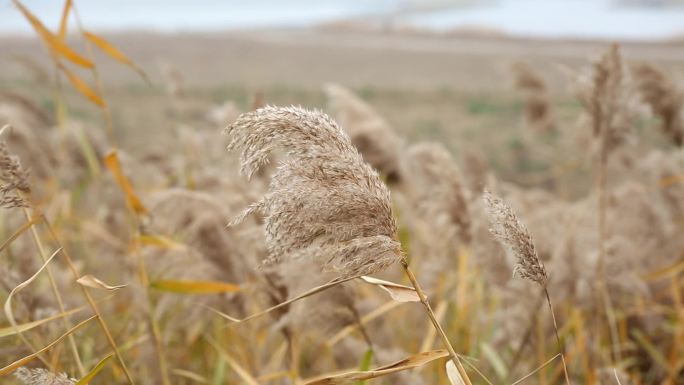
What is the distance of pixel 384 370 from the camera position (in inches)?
51.7

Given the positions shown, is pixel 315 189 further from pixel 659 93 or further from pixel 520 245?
pixel 659 93

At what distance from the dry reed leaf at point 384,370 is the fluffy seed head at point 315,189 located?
Result: 0.22m

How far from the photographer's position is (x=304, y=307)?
2000mm

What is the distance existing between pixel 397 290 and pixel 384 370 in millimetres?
181

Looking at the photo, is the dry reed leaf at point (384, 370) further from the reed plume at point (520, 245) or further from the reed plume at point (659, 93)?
the reed plume at point (659, 93)

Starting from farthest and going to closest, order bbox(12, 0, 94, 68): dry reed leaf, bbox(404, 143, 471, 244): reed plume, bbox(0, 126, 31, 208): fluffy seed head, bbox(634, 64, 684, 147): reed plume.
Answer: bbox(634, 64, 684, 147): reed plume, bbox(404, 143, 471, 244): reed plume, bbox(12, 0, 94, 68): dry reed leaf, bbox(0, 126, 31, 208): fluffy seed head

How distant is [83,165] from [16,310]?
2.58 metres

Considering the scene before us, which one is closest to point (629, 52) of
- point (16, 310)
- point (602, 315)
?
point (602, 315)

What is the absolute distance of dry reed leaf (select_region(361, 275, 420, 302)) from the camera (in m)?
1.38

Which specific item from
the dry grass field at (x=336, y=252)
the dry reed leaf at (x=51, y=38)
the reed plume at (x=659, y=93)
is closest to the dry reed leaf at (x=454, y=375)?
the dry grass field at (x=336, y=252)

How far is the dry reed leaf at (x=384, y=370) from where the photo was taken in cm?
131

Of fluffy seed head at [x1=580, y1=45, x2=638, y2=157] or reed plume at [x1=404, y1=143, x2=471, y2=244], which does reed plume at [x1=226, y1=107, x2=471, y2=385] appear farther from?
fluffy seed head at [x1=580, y1=45, x2=638, y2=157]

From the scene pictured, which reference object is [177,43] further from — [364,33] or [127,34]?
[364,33]

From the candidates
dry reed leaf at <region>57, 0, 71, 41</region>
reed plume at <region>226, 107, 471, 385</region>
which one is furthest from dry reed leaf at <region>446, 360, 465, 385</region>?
dry reed leaf at <region>57, 0, 71, 41</region>
